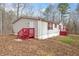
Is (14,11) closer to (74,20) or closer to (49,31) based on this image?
(49,31)

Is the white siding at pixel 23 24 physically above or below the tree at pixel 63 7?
below

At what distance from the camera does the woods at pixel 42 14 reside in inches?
101

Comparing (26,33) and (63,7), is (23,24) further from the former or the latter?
(63,7)

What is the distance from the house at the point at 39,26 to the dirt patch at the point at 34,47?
7 centimetres

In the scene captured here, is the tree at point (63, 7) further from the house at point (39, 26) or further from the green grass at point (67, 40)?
the green grass at point (67, 40)

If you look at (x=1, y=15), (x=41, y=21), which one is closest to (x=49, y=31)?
(x=41, y=21)

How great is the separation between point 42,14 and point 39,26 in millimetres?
139

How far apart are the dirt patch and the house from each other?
7 cm

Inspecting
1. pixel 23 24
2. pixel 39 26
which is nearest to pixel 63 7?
pixel 39 26

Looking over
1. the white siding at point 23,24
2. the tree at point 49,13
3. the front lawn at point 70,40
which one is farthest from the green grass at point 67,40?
the white siding at point 23,24

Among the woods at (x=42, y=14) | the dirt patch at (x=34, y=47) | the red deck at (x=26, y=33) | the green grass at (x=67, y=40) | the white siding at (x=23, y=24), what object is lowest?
the dirt patch at (x=34, y=47)

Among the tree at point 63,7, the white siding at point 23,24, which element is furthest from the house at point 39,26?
the tree at point 63,7

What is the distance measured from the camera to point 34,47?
2.58 m

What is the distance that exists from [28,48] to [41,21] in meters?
0.33
